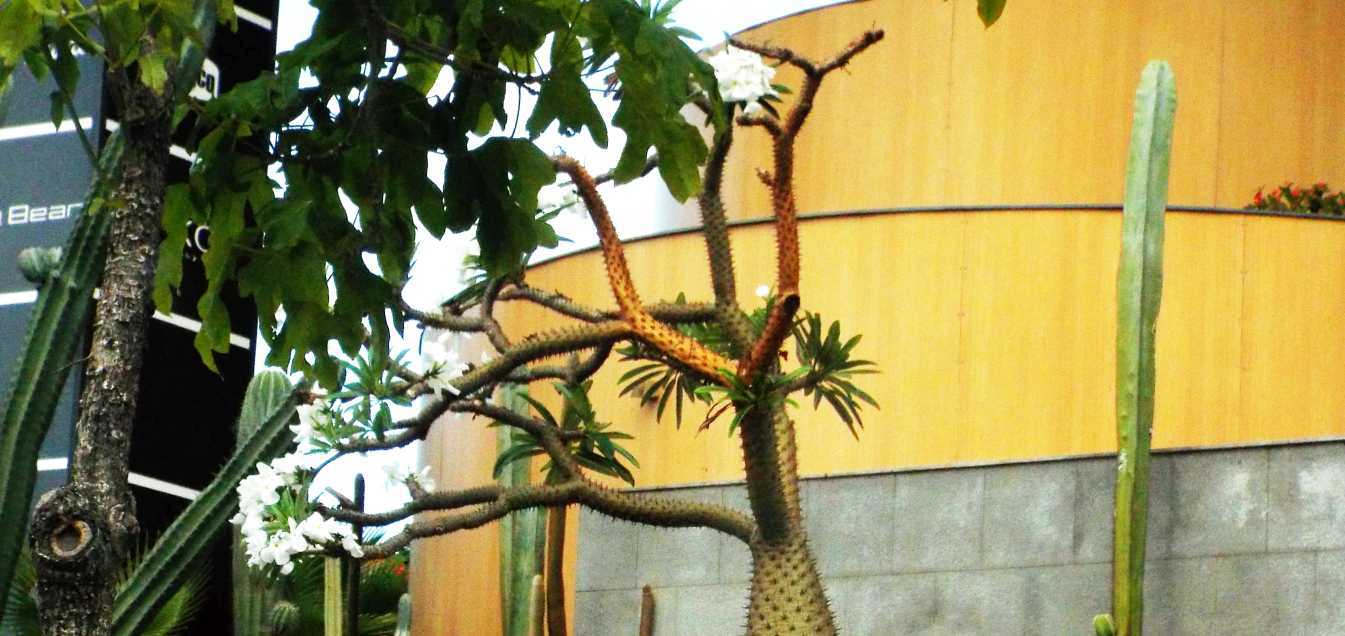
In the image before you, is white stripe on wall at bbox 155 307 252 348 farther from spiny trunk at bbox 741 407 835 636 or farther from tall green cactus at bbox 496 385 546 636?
spiny trunk at bbox 741 407 835 636

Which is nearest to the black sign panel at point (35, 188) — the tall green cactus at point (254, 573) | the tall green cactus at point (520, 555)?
the tall green cactus at point (254, 573)

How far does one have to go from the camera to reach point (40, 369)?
1067 centimetres

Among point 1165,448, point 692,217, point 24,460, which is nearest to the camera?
point 24,460

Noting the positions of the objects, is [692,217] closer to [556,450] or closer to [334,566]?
[334,566]

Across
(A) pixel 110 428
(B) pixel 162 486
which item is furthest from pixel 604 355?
(B) pixel 162 486

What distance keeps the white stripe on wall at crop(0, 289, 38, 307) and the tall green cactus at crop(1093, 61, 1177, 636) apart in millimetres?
9241

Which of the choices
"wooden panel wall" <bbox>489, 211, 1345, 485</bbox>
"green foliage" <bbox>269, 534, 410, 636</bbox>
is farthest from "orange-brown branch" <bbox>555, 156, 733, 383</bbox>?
"wooden panel wall" <bbox>489, 211, 1345, 485</bbox>

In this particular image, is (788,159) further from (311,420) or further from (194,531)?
(194,531)

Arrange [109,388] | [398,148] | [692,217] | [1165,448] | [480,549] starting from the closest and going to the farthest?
[398,148]
[109,388]
[1165,448]
[480,549]
[692,217]

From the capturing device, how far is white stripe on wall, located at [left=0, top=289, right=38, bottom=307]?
17078 millimetres

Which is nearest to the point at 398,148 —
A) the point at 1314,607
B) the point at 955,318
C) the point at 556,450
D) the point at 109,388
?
the point at 109,388

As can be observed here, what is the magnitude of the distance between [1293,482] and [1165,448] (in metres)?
0.86

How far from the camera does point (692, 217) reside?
17297 millimetres

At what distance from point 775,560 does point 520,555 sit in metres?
4.56
